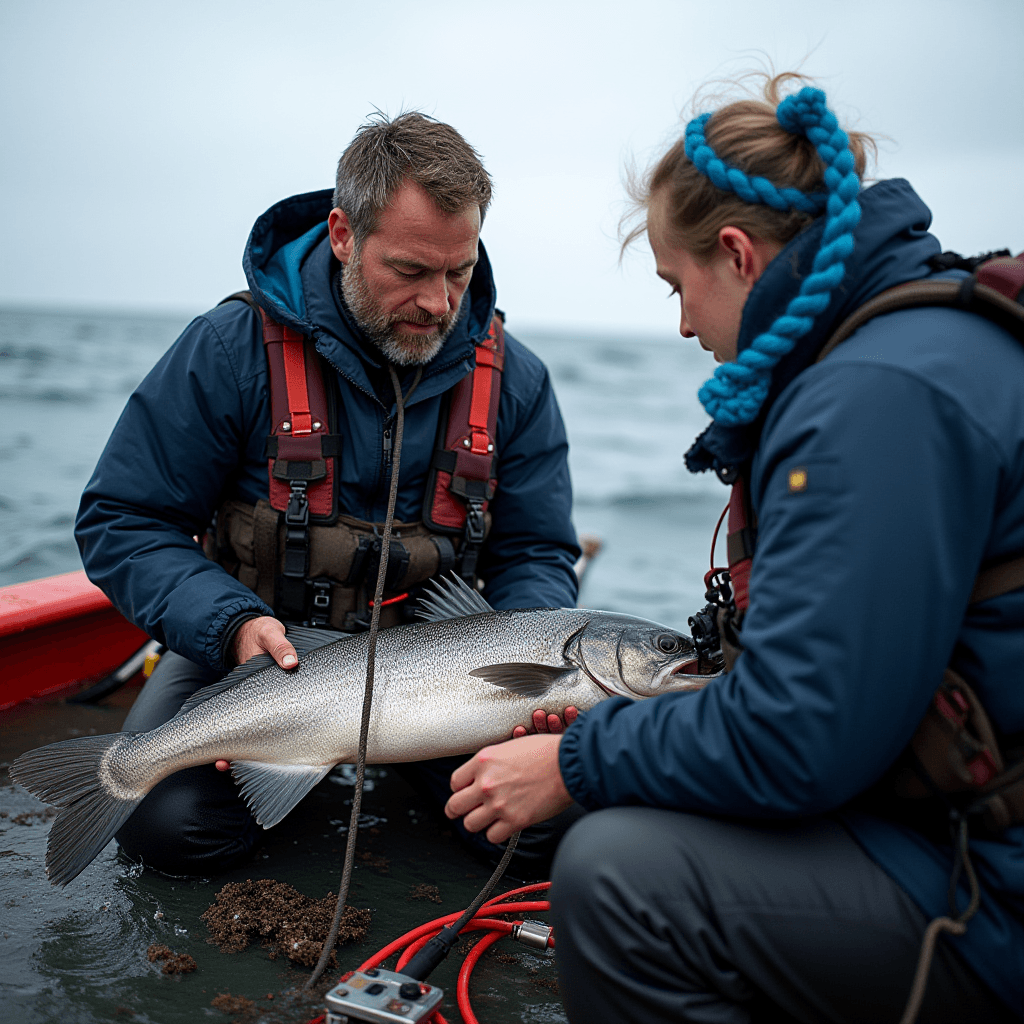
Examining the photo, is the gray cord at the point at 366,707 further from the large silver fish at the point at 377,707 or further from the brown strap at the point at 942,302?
the brown strap at the point at 942,302

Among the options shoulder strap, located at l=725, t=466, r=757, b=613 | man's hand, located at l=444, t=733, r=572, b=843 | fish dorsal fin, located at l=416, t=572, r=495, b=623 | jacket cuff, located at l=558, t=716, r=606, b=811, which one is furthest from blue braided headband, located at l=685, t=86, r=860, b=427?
fish dorsal fin, located at l=416, t=572, r=495, b=623

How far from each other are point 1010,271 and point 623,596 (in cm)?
969

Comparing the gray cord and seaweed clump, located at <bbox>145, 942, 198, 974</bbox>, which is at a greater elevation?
the gray cord

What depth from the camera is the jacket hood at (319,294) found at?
3742mm

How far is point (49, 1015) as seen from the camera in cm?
251

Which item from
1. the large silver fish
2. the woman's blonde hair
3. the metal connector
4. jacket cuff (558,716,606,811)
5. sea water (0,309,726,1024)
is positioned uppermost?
the woman's blonde hair

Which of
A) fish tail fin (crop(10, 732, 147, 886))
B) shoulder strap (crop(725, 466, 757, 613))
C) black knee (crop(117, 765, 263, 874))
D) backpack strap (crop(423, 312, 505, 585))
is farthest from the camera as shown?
backpack strap (crop(423, 312, 505, 585))

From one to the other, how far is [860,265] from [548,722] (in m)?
1.77

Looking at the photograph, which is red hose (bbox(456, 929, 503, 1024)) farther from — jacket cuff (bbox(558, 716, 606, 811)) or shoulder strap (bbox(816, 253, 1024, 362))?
shoulder strap (bbox(816, 253, 1024, 362))

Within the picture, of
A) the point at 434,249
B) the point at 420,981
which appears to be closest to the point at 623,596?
the point at 434,249

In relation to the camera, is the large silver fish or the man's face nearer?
the large silver fish

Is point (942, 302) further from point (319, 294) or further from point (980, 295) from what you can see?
point (319, 294)

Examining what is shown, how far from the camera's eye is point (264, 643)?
3.38 m

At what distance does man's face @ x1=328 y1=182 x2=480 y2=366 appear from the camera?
364 cm
